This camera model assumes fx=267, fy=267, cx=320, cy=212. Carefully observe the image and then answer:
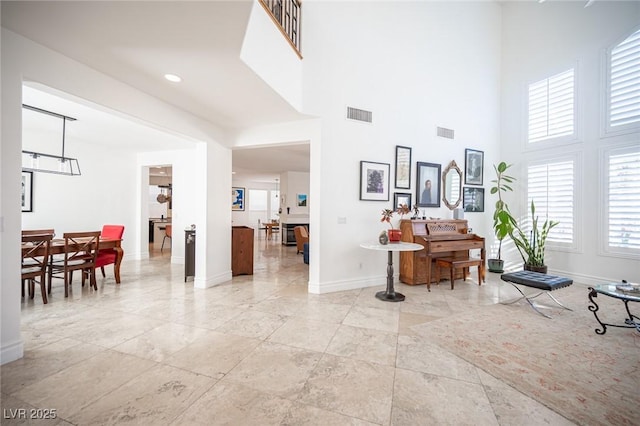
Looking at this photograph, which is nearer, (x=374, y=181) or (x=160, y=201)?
(x=374, y=181)

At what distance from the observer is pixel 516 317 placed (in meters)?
3.20

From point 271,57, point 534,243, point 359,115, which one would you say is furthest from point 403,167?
point 534,243

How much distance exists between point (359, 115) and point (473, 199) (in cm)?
308

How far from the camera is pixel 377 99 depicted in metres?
4.51

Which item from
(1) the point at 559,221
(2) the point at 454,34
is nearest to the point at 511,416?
(1) the point at 559,221

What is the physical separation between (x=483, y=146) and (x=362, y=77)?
3.15 meters

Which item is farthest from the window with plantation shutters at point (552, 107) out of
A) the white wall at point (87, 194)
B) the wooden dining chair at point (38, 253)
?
the white wall at point (87, 194)

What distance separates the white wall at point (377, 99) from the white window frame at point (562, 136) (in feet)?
2.20

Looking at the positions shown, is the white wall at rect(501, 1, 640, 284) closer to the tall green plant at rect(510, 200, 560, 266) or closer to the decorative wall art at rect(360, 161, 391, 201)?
the tall green plant at rect(510, 200, 560, 266)

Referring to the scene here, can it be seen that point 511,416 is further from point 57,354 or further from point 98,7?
point 98,7

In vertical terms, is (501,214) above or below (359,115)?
below

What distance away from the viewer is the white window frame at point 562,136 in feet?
15.8

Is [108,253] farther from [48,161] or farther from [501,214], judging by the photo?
[501,214]

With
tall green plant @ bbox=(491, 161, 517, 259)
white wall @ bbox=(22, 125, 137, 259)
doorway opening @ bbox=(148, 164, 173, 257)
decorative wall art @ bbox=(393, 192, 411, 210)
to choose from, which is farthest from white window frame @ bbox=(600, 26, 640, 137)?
doorway opening @ bbox=(148, 164, 173, 257)
